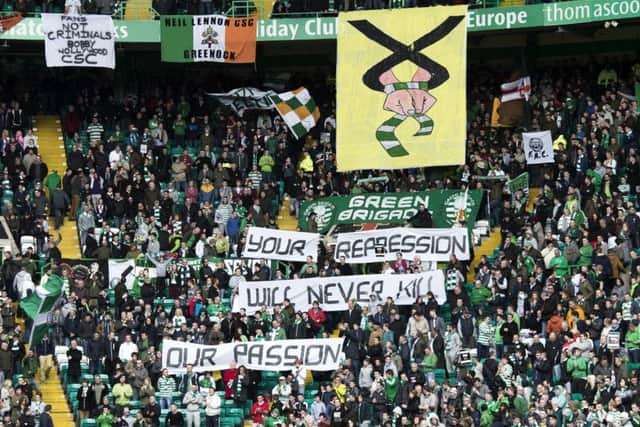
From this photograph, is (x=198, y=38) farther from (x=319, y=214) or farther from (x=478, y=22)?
(x=478, y=22)

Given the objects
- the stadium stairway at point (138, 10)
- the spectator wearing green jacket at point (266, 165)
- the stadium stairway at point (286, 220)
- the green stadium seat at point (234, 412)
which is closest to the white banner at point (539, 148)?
the stadium stairway at point (286, 220)

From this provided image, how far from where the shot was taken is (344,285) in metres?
40.0

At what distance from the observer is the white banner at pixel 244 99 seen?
4784 centimetres

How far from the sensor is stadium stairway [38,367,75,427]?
37.6 meters

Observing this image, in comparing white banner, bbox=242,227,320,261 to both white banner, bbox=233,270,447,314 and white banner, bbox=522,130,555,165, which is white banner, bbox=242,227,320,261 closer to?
white banner, bbox=233,270,447,314

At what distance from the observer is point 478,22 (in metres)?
45.7

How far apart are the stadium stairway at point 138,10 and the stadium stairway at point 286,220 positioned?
20.5 feet

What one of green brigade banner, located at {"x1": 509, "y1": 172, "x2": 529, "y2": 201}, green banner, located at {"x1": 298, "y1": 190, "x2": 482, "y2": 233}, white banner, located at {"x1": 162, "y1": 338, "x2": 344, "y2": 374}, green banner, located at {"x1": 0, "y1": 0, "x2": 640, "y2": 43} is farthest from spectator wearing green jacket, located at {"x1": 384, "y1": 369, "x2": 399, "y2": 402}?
green banner, located at {"x1": 0, "y1": 0, "x2": 640, "y2": 43}

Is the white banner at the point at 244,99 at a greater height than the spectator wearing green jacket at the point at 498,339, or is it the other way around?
the white banner at the point at 244,99

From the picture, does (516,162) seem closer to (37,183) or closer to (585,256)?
(585,256)

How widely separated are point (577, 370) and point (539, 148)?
914 cm

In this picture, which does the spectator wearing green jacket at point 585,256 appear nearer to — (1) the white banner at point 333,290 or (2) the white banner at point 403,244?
(2) the white banner at point 403,244

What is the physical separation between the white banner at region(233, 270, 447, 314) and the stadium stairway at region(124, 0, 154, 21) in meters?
10.2

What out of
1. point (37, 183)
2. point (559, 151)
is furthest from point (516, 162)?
point (37, 183)
